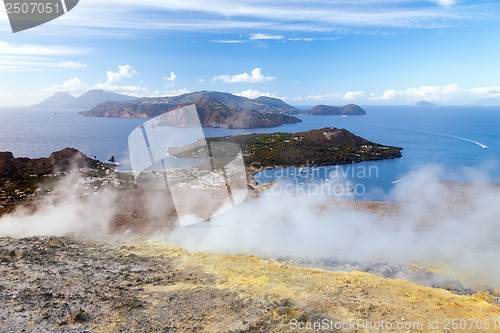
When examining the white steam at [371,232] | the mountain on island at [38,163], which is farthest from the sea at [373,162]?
the white steam at [371,232]

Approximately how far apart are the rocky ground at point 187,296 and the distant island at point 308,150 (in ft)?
146

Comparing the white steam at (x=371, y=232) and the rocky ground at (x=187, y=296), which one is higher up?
the rocky ground at (x=187, y=296)

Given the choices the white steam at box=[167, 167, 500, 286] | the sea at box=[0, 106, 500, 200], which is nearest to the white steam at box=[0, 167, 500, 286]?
the white steam at box=[167, 167, 500, 286]

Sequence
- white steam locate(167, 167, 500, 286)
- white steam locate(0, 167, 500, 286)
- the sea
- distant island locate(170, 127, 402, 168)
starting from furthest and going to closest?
distant island locate(170, 127, 402, 168) → the sea → white steam locate(0, 167, 500, 286) → white steam locate(167, 167, 500, 286)

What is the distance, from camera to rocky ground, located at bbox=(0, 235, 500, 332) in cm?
802

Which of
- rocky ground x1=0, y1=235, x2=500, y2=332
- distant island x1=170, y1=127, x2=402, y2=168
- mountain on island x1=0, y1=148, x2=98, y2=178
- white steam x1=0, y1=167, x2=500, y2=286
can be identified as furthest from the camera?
distant island x1=170, y1=127, x2=402, y2=168

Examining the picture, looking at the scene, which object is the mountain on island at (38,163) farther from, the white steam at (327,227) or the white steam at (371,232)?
the white steam at (371,232)

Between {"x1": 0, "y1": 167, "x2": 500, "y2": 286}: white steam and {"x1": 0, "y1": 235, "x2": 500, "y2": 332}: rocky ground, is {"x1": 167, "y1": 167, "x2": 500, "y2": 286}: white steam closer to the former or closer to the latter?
{"x1": 0, "y1": 167, "x2": 500, "y2": 286}: white steam

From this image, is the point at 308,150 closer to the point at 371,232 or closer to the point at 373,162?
the point at 373,162

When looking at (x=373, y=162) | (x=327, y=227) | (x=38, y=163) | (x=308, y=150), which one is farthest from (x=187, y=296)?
(x=373, y=162)

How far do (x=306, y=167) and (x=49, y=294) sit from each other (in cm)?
5298

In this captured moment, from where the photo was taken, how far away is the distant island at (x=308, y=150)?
61.8 m

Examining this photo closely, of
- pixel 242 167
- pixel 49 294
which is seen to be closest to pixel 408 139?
pixel 242 167

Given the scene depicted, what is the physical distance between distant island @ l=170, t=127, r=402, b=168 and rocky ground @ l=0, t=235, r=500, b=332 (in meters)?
44.4
